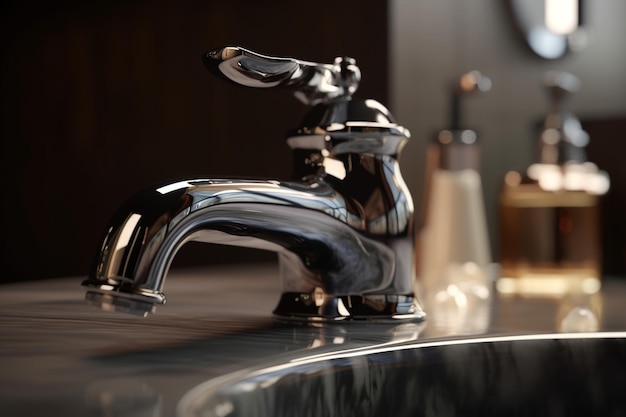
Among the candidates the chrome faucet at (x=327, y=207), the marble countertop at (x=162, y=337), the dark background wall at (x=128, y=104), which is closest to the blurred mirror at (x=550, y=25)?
the dark background wall at (x=128, y=104)

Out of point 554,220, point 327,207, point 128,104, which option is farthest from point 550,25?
point 327,207

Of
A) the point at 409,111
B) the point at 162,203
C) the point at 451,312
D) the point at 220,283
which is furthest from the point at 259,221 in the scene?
the point at 409,111

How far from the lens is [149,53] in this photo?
124 cm

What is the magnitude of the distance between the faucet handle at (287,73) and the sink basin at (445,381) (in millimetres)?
140

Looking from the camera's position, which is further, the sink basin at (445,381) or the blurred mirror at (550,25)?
the blurred mirror at (550,25)

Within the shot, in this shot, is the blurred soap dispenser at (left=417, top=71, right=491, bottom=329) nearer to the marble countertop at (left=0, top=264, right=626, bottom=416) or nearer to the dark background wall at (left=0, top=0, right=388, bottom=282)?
the marble countertop at (left=0, top=264, right=626, bottom=416)

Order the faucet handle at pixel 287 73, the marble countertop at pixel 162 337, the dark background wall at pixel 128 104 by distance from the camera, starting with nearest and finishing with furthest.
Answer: the marble countertop at pixel 162 337, the faucet handle at pixel 287 73, the dark background wall at pixel 128 104

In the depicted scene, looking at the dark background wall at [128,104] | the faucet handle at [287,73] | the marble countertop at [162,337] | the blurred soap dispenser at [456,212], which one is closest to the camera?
the marble countertop at [162,337]

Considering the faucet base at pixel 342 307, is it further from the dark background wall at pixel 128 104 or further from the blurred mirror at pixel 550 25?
the blurred mirror at pixel 550 25

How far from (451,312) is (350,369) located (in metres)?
0.21

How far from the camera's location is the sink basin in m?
0.37

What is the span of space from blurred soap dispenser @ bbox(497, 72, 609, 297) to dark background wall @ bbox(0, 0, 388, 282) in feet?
0.62

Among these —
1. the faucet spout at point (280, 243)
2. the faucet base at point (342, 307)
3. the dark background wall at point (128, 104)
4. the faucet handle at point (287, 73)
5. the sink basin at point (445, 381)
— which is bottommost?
the sink basin at point (445, 381)

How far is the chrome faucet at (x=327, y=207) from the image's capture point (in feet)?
1.50
